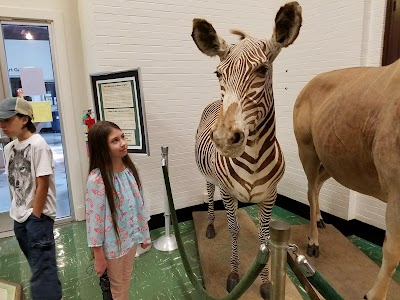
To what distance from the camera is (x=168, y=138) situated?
10.8ft

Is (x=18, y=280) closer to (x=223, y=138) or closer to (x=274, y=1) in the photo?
(x=223, y=138)

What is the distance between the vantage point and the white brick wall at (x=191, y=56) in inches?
109

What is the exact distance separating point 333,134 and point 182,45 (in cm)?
204

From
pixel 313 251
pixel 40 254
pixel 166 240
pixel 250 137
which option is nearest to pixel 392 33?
pixel 250 137

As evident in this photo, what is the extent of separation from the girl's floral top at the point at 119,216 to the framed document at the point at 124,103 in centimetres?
83

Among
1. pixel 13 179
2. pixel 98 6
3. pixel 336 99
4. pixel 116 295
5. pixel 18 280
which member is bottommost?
pixel 18 280

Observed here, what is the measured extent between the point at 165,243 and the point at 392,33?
294cm

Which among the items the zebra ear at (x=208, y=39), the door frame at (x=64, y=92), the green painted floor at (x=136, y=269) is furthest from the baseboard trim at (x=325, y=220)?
the zebra ear at (x=208, y=39)

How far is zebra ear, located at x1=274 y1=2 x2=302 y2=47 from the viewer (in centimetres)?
142

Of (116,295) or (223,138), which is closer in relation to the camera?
(223,138)

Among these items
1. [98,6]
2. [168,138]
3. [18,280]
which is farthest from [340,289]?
[98,6]

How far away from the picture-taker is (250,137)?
1.69 m

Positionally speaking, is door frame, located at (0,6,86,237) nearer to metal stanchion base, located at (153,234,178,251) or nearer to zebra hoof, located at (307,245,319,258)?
metal stanchion base, located at (153,234,178,251)

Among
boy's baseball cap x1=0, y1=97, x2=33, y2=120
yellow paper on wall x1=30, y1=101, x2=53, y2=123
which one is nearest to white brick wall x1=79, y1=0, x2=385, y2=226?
yellow paper on wall x1=30, y1=101, x2=53, y2=123
